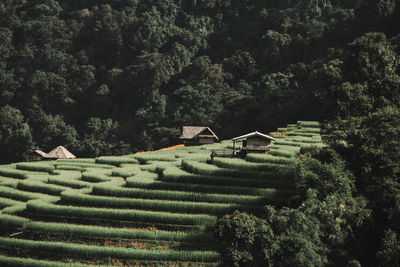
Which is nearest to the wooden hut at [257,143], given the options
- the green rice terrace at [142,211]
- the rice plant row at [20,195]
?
the green rice terrace at [142,211]

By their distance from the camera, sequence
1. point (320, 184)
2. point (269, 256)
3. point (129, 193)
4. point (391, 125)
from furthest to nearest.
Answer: point (129, 193) → point (391, 125) → point (320, 184) → point (269, 256)

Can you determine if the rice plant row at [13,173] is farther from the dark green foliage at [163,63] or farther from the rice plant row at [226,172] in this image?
the dark green foliage at [163,63]

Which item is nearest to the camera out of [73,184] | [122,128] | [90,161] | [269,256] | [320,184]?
[269,256]

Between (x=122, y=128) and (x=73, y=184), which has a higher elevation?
(x=122, y=128)

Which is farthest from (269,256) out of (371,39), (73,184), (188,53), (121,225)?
(188,53)

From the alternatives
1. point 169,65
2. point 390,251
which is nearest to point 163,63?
point 169,65

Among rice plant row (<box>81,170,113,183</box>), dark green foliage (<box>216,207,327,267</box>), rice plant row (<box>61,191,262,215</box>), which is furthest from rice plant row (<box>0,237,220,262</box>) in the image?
rice plant row (<box>81,170,113,183</box>)

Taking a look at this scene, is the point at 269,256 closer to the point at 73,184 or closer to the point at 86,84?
the point at 73,184
